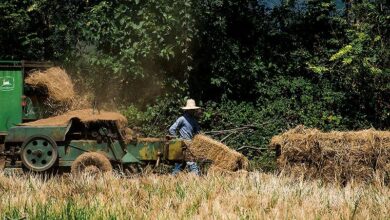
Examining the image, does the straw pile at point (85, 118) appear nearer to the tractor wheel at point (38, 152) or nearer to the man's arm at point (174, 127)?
the tractor wheel at point (38, 152)

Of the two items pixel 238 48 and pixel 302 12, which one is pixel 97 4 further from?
pixel 302 12

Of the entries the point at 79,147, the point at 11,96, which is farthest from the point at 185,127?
the point at 11,96

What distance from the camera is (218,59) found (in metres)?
16.2

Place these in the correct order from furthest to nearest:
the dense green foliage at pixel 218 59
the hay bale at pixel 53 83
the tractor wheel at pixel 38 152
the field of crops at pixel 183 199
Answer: the dense green foliage at pixel 218 59, the hay bale at pixel 53 83, the tractor wheel at pixel 38 152, the field of crops at pixel 183 199

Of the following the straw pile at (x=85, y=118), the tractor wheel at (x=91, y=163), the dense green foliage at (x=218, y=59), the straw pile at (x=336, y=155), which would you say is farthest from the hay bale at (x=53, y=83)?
the straw pile at (x=336, y=155)

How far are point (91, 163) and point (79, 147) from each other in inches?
21.3

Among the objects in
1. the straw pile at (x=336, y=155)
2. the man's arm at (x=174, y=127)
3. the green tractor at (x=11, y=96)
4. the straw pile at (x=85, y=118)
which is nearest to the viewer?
the straw pile at (x=336, y=155)

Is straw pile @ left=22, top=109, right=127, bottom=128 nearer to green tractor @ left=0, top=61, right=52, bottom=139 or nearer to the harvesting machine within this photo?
the harvesting machine

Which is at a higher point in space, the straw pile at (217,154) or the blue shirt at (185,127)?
the blue shirt at (185,127)

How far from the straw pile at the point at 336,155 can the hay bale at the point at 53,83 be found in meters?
4.84

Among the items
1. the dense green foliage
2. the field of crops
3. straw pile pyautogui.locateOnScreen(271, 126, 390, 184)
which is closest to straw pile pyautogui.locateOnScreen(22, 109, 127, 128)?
the field of crops

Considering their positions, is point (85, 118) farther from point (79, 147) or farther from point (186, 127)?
point (186, 127)

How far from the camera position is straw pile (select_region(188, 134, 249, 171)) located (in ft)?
35.8

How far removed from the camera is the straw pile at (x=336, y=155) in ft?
35.6
